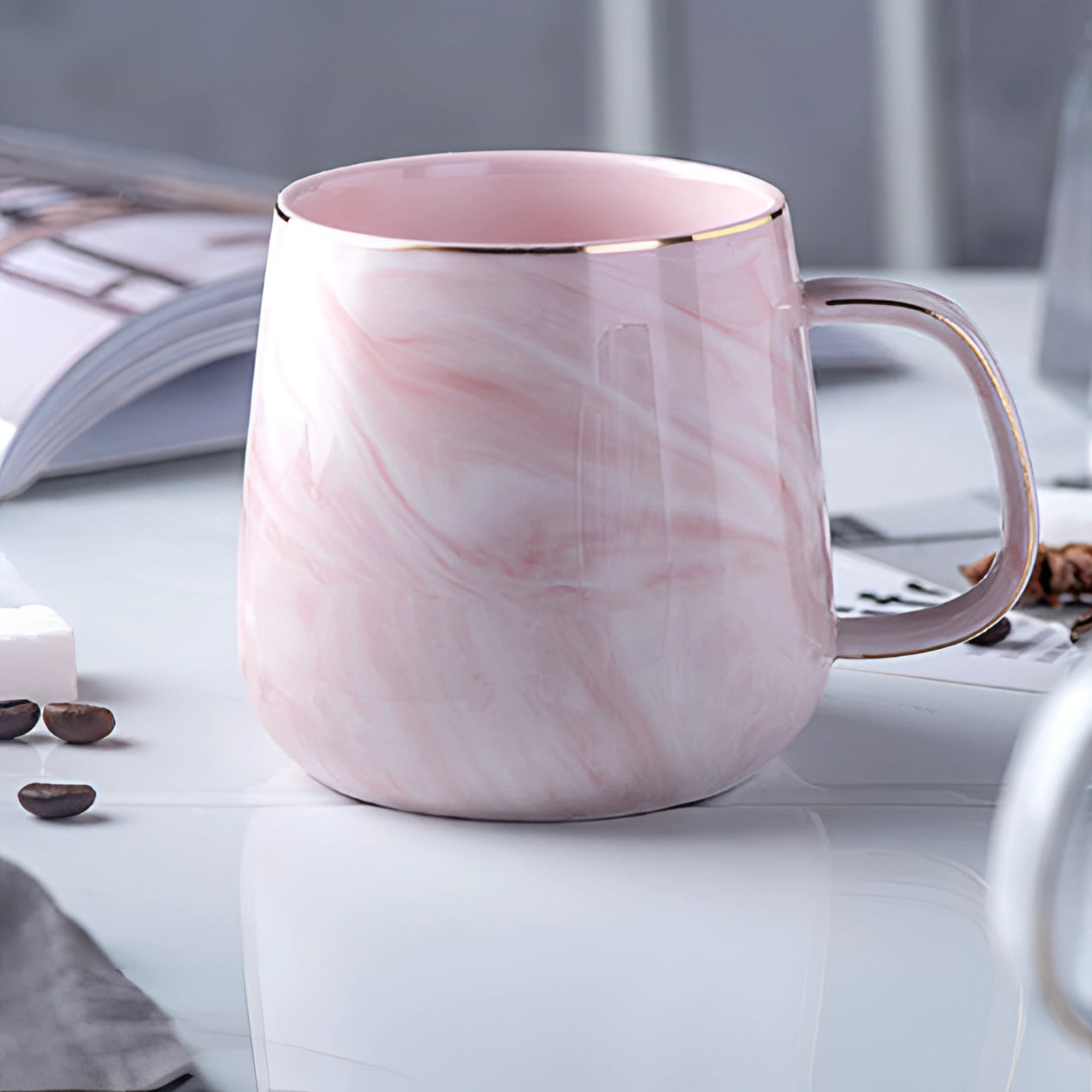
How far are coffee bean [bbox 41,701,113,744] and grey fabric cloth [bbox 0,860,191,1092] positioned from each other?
0.26 feet

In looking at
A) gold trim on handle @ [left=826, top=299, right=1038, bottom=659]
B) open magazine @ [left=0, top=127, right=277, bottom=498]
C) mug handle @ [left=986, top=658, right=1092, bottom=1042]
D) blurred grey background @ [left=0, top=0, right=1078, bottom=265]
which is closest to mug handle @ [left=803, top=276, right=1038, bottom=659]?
gold trim on handle @ [left=826, top=299, right=1038, bottom=659]

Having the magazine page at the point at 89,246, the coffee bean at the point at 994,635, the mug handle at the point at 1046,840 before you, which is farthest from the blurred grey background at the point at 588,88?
the mug handle at the point at 1046,840

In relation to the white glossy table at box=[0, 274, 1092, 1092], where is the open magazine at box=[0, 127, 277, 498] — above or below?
above

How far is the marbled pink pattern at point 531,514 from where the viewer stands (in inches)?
11.5

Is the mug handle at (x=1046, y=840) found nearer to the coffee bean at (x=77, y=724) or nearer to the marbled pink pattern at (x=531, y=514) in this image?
the marbled pink pattern at (x=531, y=514)

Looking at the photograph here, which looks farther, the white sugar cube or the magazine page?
the magazine page

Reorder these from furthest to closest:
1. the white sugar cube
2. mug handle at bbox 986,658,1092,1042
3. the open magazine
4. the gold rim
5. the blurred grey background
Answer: the blurred grey background, the open magazine, the white sugar cube, the gold rim, mug handle at bbox 986,658,1092,1042

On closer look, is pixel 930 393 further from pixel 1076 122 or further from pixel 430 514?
pixel 430 514

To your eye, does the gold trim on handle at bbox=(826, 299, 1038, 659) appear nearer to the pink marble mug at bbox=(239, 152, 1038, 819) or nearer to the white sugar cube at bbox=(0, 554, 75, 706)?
the pink marble mug at bbox=(239, 152, 1038, 819)

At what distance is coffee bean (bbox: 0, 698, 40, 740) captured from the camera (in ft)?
1.24

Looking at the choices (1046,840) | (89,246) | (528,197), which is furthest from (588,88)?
(1046,840)

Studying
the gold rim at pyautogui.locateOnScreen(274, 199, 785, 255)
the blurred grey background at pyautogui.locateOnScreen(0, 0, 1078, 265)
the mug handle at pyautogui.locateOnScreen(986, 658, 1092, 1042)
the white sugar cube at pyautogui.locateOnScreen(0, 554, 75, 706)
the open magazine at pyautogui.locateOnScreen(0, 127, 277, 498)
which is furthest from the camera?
the blurred grey background at pyautogui.locateOnScreen(0, 0, 1078, 265)

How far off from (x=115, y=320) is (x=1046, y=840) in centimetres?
45

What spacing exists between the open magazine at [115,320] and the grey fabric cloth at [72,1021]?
27cm
